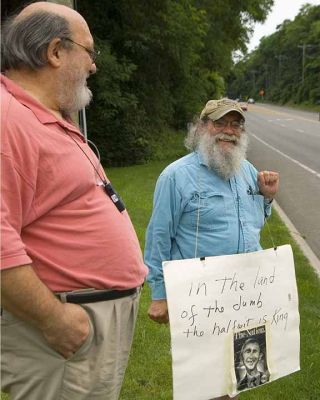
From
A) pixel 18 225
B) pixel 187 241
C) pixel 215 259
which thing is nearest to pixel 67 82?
pixel 18 225

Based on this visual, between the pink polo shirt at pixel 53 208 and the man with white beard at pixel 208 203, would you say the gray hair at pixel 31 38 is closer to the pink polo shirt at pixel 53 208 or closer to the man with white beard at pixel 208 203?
the pink polo shirt at pixel 53 208

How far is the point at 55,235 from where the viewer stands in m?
1.74

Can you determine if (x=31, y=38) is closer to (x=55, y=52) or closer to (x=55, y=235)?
(x=55, y=52)


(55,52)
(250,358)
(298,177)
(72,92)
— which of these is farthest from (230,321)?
(298,177)

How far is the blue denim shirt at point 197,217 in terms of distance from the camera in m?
2.74

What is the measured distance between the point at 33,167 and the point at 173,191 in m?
1.20

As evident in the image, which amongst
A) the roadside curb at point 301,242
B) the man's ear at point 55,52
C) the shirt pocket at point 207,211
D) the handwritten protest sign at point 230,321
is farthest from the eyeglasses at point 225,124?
the roadside curb at point 301,242

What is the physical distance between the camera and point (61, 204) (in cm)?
175

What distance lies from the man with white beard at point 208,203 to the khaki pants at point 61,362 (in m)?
0.89

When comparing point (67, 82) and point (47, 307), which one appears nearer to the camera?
point (47, 307)

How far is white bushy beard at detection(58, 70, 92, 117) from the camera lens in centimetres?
188

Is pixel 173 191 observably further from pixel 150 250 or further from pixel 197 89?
pixel 197 89

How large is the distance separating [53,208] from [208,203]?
115cm

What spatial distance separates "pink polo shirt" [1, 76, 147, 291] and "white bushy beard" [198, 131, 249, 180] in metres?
0.96
